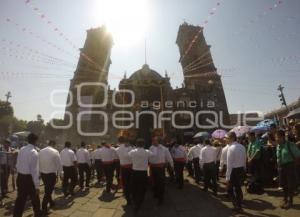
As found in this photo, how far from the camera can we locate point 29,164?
6090mm

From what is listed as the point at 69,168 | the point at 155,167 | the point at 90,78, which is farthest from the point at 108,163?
the point at 90,78

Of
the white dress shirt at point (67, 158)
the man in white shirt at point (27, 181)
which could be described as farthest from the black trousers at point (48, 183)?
the white dress shirt at point (67, 158)

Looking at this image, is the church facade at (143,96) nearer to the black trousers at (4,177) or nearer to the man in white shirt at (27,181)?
the black trousers at (4,177)

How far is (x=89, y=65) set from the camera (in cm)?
3916

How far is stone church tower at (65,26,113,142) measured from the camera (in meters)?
37.9

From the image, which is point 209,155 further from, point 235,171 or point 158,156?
point 235,171

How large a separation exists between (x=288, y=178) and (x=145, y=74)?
111 feet

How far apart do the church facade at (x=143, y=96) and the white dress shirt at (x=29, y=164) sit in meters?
28.6

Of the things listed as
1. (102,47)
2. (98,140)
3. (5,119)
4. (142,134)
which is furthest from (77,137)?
(5,119)

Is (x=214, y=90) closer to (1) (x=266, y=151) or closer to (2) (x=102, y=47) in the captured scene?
(2) (x=102, y=47)

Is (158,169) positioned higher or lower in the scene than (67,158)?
lower

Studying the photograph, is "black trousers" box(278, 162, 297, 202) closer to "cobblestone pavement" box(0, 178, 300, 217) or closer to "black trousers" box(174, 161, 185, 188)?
"cobblestone pavement" box(0, 178, 300, 217)

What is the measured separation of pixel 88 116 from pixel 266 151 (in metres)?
32.0

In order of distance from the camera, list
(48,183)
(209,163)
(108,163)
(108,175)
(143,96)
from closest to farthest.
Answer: (48,183) → (209,163) → (108,175) → (108,163) → (143,96)
